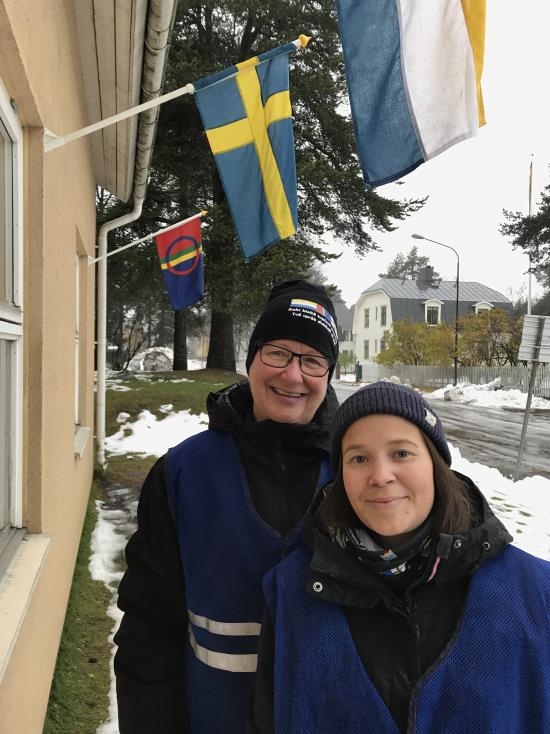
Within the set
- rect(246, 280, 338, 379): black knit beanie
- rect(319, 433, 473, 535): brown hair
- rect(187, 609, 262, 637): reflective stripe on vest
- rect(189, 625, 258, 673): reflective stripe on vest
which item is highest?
rect(246, 280, 338, 379): black knit beanie

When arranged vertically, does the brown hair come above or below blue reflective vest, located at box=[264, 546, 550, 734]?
above

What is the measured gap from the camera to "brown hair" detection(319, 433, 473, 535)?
132 centimetres

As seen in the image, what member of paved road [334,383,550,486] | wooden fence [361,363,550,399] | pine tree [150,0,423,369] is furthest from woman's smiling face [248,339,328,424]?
wooden fence [361,363,550,399]

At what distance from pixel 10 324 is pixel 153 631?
43.7 inches

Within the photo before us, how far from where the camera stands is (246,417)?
1.71 metres

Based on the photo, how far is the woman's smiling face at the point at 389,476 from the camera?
1330mm

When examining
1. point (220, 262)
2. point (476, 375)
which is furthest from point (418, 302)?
point (220, 262)

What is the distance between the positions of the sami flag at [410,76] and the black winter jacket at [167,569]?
1716 millimetres

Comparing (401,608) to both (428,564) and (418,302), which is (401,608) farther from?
(418,302)

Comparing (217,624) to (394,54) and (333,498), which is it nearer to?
(333,498)

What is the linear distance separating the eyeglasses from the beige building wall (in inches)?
38.7

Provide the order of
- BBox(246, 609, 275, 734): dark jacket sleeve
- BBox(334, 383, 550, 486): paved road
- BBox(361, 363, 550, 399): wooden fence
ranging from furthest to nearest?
BBox(361, 363, 550, 399): wooden fence
BBox(334, 383, 550, 486): paved road
BBox(246, 609, 275, 734): dark jacket sleeve

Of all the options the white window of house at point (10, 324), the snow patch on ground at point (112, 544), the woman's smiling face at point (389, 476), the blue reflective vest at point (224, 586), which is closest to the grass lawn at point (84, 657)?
the snow patch on ground at point (112, 544)

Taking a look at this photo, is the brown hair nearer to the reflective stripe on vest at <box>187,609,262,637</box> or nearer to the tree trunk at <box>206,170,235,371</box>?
the reflective stripe on vest at <box>187,609,262,637</box>
